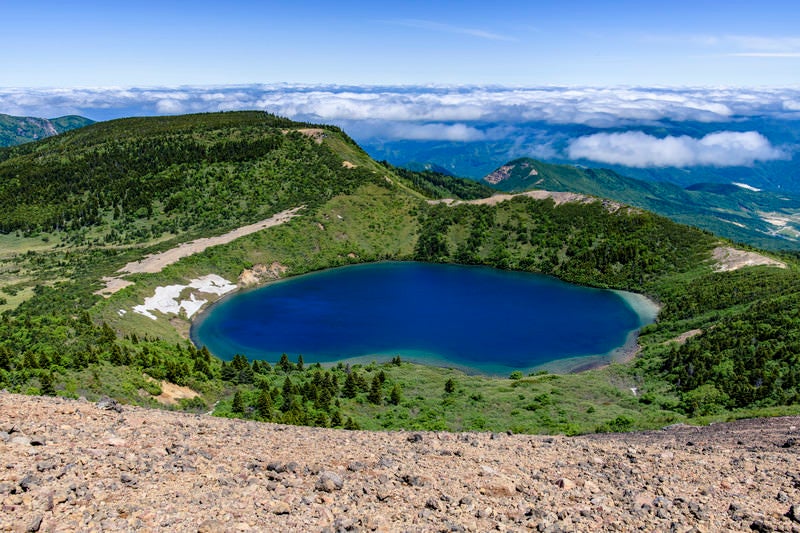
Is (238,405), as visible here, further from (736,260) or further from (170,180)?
(170,180)

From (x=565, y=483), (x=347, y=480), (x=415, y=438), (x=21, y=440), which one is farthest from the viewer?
(x=415, y=438)

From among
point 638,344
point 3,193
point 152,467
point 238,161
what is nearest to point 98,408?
Answer: point 152,467

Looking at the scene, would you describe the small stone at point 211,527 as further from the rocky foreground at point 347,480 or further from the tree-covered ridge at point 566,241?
the tree-covered ridge at point 566,241

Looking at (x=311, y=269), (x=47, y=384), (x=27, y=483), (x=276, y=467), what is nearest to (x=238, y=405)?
(x=47, y=384)

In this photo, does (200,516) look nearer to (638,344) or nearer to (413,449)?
(413,449)

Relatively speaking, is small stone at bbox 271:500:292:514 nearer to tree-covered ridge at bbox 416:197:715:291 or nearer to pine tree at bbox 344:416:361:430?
pine tree at bbox 344:416:361:430

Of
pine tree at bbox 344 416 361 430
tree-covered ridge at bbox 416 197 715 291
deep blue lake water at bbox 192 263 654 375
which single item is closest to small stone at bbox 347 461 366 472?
pine tree at bbox 344 416 361 430
